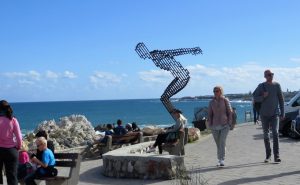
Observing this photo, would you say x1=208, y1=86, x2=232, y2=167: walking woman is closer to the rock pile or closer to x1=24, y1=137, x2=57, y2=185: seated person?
x1=24, y1=137, x2=57, y2=185: seated person

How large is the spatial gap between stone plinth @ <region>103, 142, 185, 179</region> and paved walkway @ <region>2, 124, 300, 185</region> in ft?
0.55

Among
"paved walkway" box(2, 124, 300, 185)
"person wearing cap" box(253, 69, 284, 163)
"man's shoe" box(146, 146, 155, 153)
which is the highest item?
"person wearing cap" box(253, 69, 284, 163)

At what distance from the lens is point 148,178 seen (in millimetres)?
10180

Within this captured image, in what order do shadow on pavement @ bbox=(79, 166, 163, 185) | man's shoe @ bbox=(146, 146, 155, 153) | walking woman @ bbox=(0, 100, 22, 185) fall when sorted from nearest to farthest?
walking woman @ bbox=(0, 100, 22, 185), shadow on pavement @ bbox=(79, 166, 163, 185), man's shoe @ bbox=(146, 146, 155, 153)

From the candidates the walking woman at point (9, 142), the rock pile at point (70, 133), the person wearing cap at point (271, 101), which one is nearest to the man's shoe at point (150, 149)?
the person wearing cap at point (271, 101)

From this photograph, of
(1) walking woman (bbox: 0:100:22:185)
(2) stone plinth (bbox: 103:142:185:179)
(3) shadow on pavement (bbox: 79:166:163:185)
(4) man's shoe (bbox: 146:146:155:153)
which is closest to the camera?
(1) walking woman (bbox: 0:100:22:185)

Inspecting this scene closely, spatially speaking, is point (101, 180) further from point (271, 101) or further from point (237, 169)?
point (271, 101)

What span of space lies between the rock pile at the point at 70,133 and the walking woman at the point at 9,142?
55.5ft

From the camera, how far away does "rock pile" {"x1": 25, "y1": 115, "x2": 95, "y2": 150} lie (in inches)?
1119

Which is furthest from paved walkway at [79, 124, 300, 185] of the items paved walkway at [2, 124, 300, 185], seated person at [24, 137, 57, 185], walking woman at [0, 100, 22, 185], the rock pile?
the rock pile

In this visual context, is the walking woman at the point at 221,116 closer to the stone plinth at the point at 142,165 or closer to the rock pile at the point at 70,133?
the stone plinth at the point at 142,165

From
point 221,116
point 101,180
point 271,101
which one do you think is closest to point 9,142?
point 101,180

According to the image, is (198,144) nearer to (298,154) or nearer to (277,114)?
(298,154)

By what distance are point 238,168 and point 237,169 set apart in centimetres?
16
